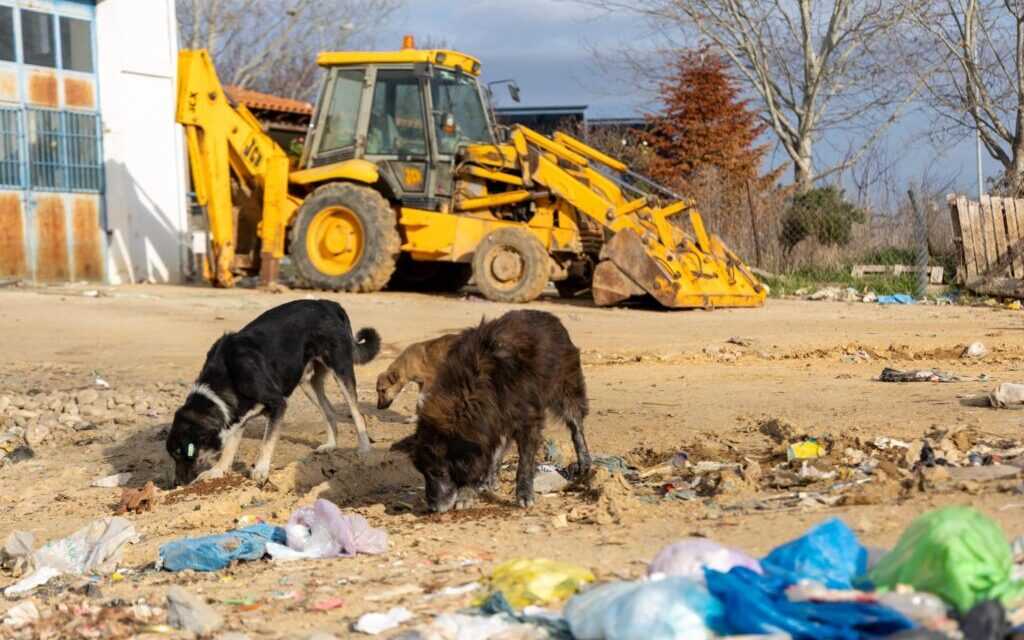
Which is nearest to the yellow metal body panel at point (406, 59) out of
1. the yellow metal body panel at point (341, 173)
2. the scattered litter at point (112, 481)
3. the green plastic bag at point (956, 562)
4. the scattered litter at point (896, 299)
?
the yellow metal body panel at point (341, 173)

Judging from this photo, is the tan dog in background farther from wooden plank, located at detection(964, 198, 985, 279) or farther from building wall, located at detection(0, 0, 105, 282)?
wooden plank, located at detection(964, 198, 985, 279)

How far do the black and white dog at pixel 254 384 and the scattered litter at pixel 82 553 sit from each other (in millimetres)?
1224

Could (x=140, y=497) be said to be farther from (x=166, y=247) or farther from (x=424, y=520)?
(x=166, y=247)

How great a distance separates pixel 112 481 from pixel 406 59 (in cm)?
1075

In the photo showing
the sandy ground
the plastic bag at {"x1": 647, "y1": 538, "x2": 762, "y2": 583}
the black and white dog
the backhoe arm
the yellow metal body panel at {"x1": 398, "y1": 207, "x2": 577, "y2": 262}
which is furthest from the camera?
the backhoe arm

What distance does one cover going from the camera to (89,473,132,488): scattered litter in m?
9.71

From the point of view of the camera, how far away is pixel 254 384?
9.22 metres

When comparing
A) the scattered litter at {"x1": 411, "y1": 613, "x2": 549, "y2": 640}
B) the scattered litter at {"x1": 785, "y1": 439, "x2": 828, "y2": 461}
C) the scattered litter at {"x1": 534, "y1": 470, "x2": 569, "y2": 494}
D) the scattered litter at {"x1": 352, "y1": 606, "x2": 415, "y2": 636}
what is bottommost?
the scattered litter at {"x1": 534, "y1": 470, "x2": 569, "y2": 494}

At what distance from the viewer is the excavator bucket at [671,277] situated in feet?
57.8

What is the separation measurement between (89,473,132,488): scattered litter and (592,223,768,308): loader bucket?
9.22 m

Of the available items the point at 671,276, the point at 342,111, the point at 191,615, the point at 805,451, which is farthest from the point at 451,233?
the point at 191,615

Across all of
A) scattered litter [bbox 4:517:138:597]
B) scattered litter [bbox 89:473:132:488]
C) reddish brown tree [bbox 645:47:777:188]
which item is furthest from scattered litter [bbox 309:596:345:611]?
reddish brown tree [bbox 645:47:777:188]

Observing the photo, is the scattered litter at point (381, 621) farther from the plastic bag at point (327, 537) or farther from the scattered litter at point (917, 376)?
the scattered litter at point (917, 376)

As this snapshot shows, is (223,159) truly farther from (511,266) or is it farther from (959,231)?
(959,231)
